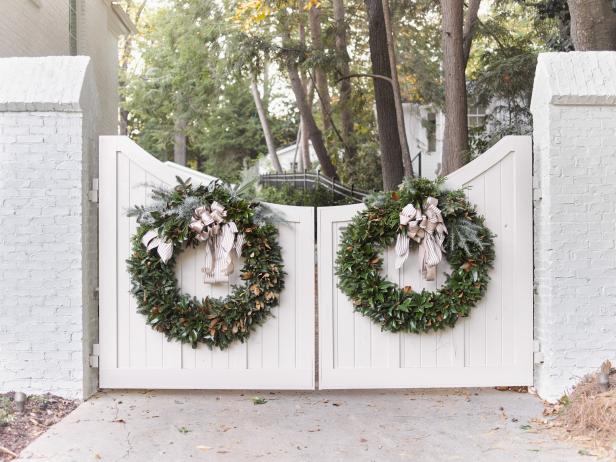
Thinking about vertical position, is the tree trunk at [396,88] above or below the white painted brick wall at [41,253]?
above

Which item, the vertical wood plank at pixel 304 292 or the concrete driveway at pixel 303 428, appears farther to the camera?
the vertical wood plank at pixel 304 292

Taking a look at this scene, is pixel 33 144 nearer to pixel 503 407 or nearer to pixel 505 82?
pixel 503 407

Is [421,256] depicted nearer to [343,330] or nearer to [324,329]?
[343,330]

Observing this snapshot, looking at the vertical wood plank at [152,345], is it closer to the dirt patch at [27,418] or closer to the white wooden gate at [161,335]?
the white wooden gate at [161,335]

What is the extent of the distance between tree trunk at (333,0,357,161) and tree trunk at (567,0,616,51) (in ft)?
24.2

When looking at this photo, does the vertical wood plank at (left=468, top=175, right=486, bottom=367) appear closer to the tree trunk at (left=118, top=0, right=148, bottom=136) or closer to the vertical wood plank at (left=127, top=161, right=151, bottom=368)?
the vertical wood plank at (left=127, top=161, right=151, bottom=368)

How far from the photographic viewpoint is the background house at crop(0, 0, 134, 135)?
9.01 m

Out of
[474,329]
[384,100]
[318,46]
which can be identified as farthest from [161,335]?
[318,46]

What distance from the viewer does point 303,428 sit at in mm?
4570

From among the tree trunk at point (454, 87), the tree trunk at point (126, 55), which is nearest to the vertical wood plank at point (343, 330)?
the tree trunk at point (454, 87)

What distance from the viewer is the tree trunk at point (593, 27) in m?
6.87

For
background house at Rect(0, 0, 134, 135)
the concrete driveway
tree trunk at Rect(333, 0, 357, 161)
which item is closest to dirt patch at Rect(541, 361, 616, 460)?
the concrete driveway

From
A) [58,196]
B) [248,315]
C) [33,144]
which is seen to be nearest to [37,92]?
[33,144]

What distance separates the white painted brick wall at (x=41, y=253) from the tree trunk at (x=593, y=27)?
16.6 ft
